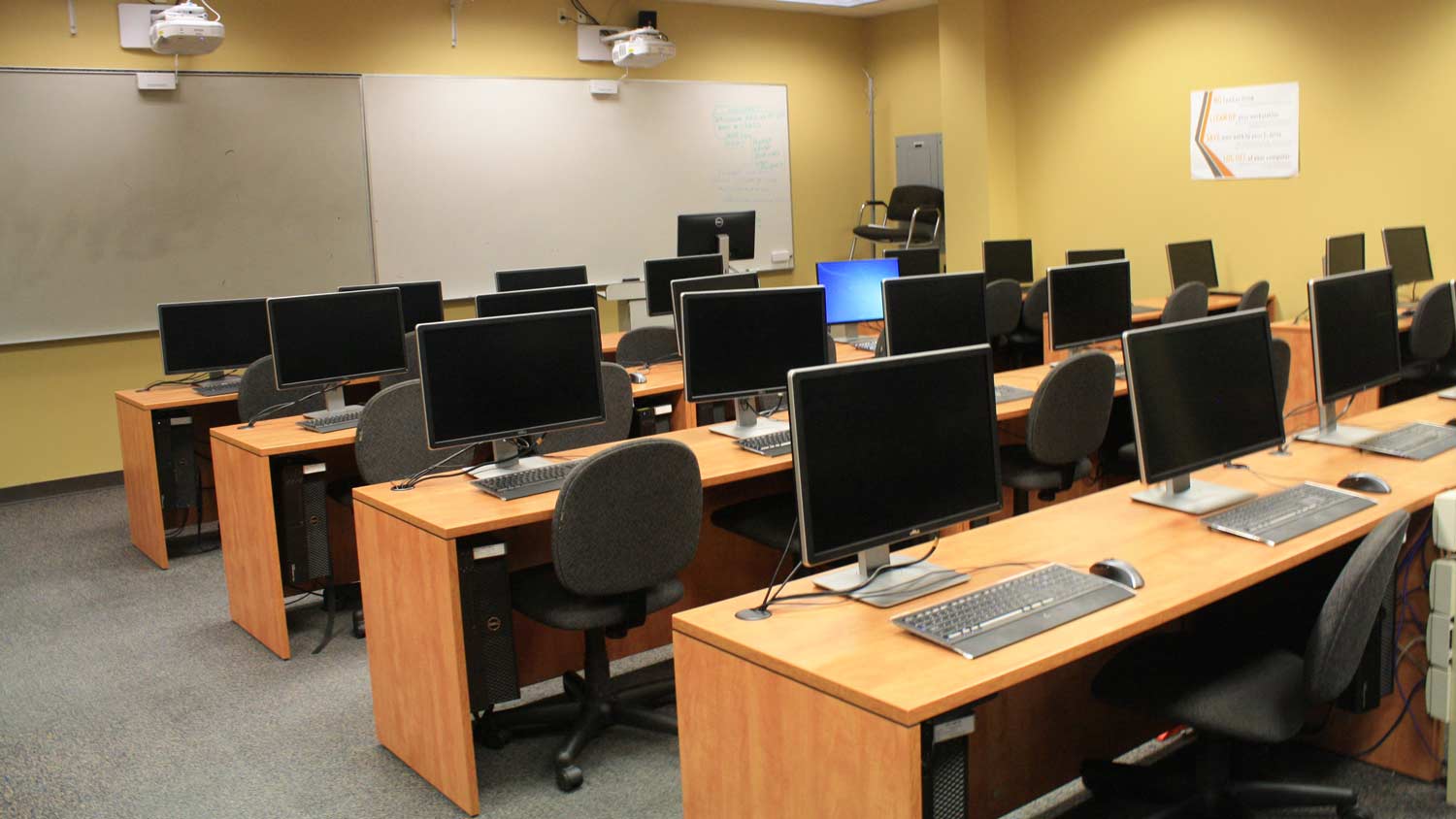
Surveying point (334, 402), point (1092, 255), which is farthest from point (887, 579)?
point (1092, 255)

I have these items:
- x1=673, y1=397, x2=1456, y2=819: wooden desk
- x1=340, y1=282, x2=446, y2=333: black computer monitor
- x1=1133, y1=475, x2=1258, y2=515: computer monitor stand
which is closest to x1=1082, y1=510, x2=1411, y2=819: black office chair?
x1=673, y1=397, x2=1456, y2=819: wooden desk

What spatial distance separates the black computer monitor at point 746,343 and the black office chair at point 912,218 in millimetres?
5341

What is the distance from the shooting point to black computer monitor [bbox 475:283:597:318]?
5.25 m

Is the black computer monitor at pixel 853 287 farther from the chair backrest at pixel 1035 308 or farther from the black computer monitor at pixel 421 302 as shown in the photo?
the chair backrest at pixel 1035 308

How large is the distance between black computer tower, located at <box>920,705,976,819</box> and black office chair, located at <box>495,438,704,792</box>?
1.21m

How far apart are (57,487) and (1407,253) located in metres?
7.58

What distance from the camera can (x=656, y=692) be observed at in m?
3.43

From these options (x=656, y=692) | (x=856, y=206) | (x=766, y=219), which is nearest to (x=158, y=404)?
(x=656, y=692)

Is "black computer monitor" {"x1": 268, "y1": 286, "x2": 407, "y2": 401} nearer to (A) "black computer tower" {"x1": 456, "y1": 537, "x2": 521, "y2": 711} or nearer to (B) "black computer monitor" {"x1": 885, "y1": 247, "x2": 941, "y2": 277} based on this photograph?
(A) "black computer tower" {"x1": 456, "y1": 537, "x2": 521, "y2": 711}

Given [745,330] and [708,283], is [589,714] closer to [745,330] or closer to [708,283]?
[745,330]

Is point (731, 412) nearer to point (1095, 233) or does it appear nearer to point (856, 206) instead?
point (1095, 233)

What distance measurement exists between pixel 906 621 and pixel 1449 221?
6.09 metres

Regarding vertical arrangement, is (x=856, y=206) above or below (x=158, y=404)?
above

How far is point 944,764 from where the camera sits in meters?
1.84
